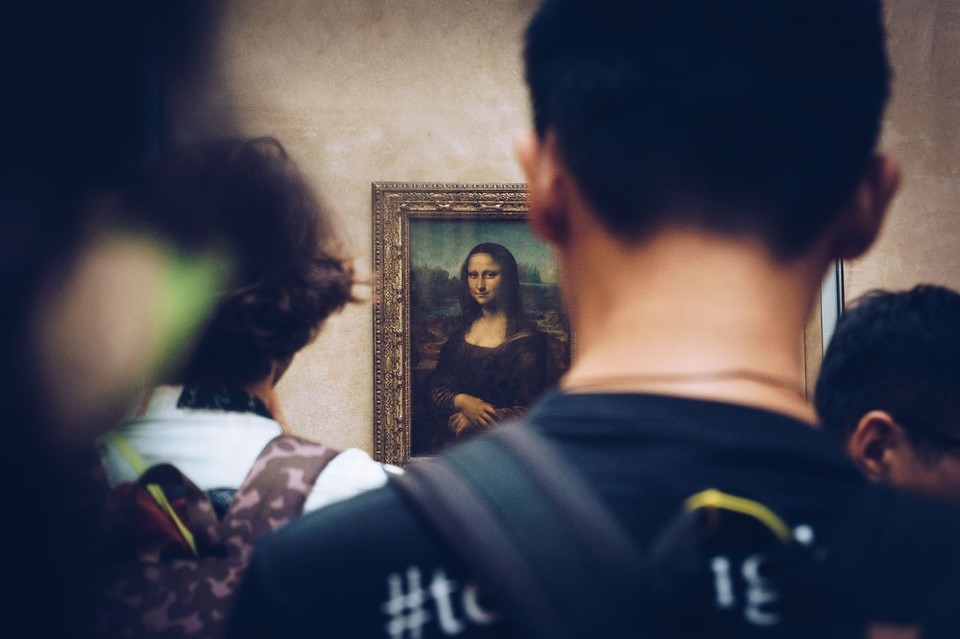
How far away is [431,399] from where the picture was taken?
5.13 meters

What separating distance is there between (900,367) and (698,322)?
134 centimetres

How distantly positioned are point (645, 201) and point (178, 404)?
1043 mm

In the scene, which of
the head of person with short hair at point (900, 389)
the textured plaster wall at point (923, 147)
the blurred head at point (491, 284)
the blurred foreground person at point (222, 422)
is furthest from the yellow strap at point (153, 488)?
the textured plaster wall at point (923, 147)

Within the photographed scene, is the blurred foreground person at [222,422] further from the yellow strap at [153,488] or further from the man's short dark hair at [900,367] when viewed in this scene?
the man's short dark hair at [900,367]

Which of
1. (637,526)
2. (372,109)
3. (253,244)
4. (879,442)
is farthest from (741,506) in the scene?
(372,109)

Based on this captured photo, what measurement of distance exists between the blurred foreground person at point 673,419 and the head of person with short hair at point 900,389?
1149 millimetres

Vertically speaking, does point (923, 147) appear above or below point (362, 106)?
below

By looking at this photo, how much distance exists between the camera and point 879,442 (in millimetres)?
1776

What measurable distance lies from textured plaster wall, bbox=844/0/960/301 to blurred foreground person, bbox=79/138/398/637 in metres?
4.67

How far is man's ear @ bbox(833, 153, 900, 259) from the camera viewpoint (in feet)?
2.45

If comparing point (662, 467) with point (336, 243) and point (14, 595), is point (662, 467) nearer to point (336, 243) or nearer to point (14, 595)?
point (14, 595)

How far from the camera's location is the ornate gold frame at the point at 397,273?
16.7 ft

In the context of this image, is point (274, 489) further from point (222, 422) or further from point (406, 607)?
point (406, 607)

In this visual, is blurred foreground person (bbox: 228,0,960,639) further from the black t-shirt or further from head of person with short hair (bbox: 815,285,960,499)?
head of person with short hair (bbox: 815,285,960,499)
